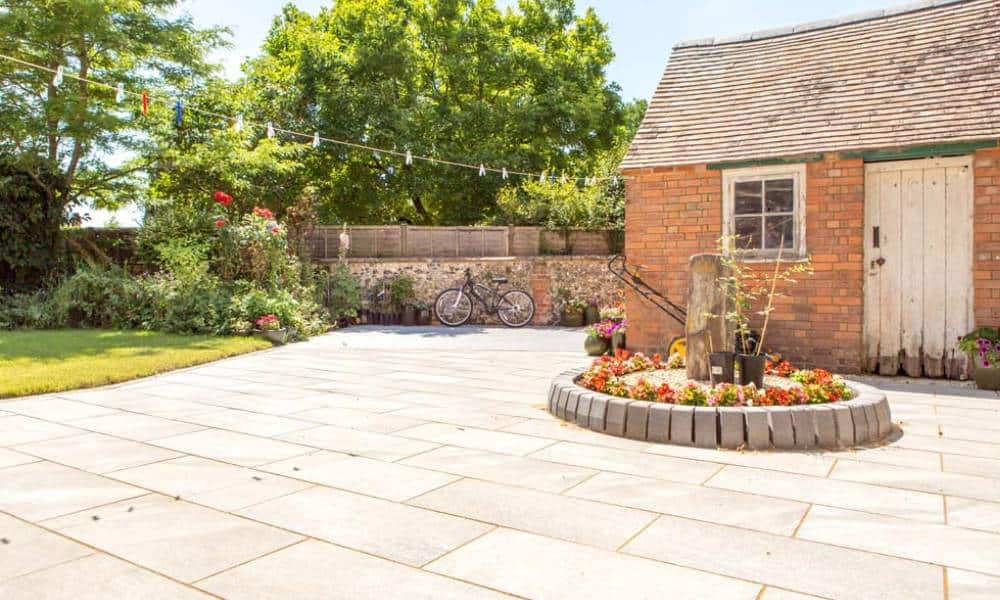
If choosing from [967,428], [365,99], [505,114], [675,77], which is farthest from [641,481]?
[505,114]

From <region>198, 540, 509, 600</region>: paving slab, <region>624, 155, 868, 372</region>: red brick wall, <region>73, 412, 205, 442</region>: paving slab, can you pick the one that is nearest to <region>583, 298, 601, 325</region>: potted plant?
<region>624, 155, 868, 372</region>: red brick wall

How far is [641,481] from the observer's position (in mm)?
3754

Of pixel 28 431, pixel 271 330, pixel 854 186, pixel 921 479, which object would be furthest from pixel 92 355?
pixel 854 186

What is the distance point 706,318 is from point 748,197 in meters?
3.16

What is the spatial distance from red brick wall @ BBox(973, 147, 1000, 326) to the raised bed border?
318 centimetres

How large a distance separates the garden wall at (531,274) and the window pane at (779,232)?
8102 millimetres

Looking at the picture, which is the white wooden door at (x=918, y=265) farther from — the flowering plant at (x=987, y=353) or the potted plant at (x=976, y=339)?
the flowering plant at (x=987, y=353)

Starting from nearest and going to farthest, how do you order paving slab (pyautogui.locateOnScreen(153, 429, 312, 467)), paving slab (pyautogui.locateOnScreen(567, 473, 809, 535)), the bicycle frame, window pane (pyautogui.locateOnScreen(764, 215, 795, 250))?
paving slab (pyautogui.locateOnScreen(567, 473, 809, 535))
paving slab (pyautogui.locateOnScreen(153, 429, 312, 467))
window pane (pyautogui.locateOnScreen(764, 215, 795, 250))
the bicycle frame

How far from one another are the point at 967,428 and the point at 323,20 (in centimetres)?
2340

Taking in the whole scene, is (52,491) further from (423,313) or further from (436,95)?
(436,95)

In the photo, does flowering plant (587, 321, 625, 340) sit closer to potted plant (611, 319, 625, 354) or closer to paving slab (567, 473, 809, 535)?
potted plant (611, 319, 625, 354)

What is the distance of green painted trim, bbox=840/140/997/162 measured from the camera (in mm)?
6961

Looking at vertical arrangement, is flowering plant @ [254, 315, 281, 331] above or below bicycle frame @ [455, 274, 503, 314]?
below

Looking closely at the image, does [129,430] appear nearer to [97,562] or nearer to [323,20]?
[97,562]
